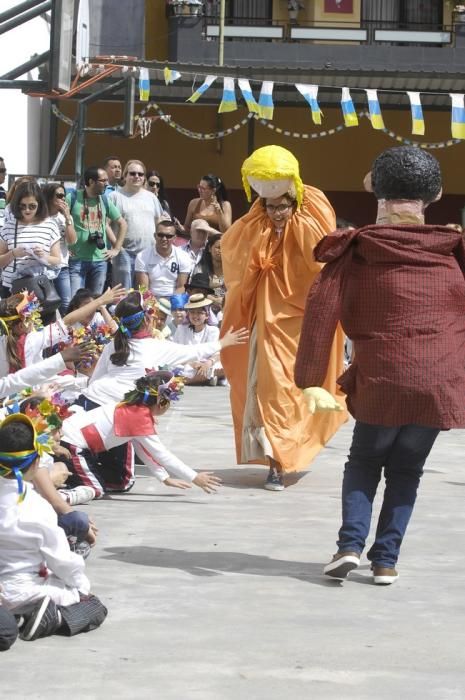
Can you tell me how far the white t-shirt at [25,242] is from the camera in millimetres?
11188

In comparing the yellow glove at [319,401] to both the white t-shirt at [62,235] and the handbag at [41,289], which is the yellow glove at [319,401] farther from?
the white t-shirt at [62,235]

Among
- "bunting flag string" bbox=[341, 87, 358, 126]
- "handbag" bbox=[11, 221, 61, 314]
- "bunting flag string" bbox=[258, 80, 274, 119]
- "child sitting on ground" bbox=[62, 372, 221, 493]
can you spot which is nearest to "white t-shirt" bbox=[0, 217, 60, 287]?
"handbag" bbox=[11, 221, 61, 314]

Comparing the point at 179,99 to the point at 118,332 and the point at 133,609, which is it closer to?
the point at 118,332

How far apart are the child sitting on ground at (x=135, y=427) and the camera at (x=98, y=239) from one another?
574 centimetres

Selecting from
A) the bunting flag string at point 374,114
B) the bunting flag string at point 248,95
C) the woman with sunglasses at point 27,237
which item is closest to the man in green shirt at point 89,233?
the woman with sunglasses at point 27,237

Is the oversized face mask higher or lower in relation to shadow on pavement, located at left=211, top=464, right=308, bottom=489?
higher

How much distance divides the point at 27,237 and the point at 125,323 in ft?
11.3

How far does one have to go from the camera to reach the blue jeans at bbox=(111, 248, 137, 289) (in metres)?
14.4

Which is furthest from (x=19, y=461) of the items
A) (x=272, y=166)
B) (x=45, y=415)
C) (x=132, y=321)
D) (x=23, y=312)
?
(x=272, y=166)

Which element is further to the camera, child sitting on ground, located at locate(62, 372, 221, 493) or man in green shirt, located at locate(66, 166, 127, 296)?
man in green shirt, located at locate(66, 166, 127, 296)

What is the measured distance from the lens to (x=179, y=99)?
2284cm

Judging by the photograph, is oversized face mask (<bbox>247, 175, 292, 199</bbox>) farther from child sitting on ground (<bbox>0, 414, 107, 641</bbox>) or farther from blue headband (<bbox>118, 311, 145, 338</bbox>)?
child sitting on ground (<bbox>0, 414, 107, 641</bbox>)

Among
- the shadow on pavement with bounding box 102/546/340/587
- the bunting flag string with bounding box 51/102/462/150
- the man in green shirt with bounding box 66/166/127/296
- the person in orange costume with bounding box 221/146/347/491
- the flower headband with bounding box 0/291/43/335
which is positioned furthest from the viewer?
the bunting flag string with bounding box 51/102/462/150

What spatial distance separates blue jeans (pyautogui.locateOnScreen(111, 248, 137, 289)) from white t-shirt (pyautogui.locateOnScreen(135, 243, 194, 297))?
0.37ft
